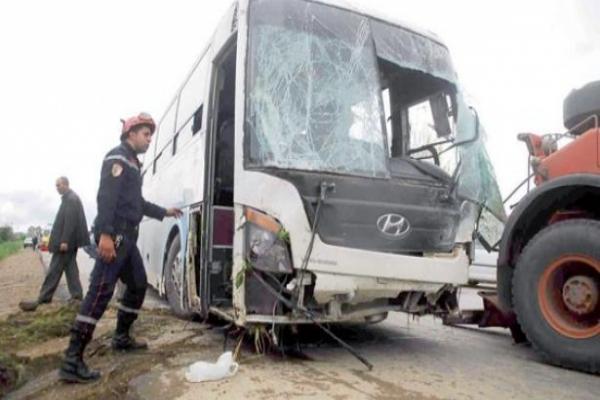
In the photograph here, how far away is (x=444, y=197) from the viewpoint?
4348 millimetres

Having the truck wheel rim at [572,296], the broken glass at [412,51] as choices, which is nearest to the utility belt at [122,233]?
the broken glass at [412,51]

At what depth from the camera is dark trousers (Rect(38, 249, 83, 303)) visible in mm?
7492

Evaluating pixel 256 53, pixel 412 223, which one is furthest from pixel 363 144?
pixel 256 53

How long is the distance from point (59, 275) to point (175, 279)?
259cm

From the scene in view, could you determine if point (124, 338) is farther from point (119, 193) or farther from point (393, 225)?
point (393, 225)

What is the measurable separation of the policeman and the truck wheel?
3116 mm

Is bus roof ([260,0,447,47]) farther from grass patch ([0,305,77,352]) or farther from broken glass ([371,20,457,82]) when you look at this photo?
grass patch ([0,305,77,352])

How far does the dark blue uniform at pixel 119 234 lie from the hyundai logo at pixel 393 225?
1.88 meters

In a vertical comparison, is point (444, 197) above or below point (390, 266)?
above

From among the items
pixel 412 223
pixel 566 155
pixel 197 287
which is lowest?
pixel 197 287

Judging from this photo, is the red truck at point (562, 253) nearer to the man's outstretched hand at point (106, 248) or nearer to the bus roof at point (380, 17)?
the bus roof at point (380, 17)

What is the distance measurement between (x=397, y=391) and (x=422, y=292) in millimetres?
1158

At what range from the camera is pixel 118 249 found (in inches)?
155

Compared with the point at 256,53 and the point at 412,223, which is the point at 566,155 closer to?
the point at 412,223
